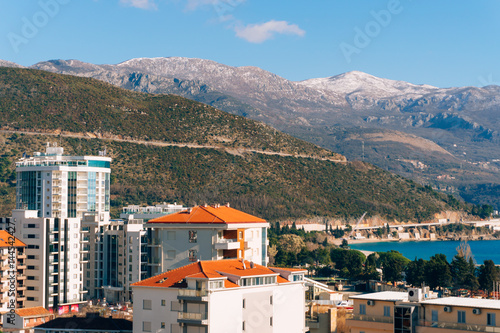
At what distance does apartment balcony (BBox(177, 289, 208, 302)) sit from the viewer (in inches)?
1602

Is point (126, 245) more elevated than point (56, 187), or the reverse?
point (56, 187)

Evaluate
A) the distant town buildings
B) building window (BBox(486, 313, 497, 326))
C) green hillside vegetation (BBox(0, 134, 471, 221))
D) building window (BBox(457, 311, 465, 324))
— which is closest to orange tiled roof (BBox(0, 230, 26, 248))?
the distant town buildings

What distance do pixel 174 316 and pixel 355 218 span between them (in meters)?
156

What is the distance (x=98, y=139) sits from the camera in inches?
6171

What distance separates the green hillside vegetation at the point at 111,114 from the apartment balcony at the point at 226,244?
102421mm

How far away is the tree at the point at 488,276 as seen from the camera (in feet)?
247

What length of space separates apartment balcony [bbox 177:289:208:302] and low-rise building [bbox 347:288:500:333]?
6791mm

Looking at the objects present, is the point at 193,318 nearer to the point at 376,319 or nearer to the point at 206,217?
the point at 376,319

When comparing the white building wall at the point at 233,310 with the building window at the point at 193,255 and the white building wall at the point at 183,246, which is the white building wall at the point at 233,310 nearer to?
the white building wall at the point at 183,246

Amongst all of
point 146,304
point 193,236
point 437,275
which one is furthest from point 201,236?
point 437,275

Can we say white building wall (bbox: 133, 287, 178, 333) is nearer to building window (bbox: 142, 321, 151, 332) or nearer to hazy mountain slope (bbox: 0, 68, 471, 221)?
building window (bbox: 142, 321, 151, 332)

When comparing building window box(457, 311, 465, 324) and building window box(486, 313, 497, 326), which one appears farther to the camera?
building window box(457, 311, 465, 324)

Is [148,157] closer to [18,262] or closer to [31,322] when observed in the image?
[18,262]

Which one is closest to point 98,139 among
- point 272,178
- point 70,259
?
point 272,178
